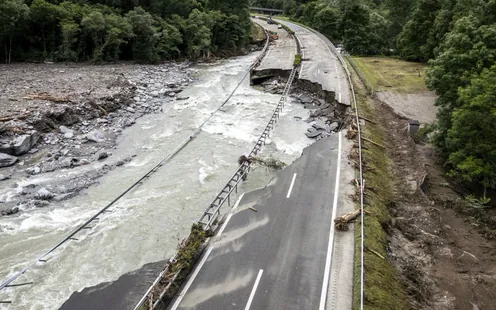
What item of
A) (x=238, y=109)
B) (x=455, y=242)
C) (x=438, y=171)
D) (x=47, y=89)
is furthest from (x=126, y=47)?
(x=455, y=242)

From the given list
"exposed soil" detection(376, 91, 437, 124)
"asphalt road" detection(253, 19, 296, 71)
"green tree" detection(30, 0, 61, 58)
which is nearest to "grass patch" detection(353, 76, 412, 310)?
"exposed soil" detection(376, 91, 437, 124)

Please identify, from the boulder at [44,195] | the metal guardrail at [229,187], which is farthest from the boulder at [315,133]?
the boulder at [44,195]

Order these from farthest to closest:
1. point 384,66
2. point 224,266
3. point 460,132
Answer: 1. point 384,66
2. point 460,132
3. point 224,266

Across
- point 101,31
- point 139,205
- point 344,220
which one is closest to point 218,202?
point 139,205

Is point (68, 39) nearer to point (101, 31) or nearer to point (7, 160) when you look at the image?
point (101, 31)

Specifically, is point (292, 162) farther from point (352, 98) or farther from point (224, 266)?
point (352, 98)

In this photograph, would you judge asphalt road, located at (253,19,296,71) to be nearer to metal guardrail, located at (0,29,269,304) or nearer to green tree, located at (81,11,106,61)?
metal guardrail, located at (0,29,269,304)
